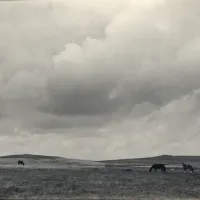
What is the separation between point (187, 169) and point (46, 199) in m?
54.9

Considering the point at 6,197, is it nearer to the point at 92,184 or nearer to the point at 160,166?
the point at 92,184

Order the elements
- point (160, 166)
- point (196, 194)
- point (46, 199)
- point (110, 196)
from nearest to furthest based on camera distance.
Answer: point (46, 199) < point (110, 196) < point (196, 194) < point (160, 166)

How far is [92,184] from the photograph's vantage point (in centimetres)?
4644

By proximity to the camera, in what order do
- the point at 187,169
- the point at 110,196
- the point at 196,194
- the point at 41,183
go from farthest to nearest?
the point at 187,169 < the point at 41,183 < the point at 196,194 < the point at 110,196

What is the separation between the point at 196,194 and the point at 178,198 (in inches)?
200

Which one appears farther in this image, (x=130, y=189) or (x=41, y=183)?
(x=41, y=183)

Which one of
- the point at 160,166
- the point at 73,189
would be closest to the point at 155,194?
the point at 73,189

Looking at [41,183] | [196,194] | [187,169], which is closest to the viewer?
[196,194]

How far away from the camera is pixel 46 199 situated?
3369 cm

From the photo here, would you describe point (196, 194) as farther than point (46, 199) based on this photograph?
Yes

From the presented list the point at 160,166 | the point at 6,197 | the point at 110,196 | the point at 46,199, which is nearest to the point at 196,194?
the point at 110,196

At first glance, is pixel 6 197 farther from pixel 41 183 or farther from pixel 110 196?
pixel 41 183

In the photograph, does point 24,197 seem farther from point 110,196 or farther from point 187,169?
point 187,169

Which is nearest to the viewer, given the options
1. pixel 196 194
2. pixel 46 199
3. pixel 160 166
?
pixel 46 199
